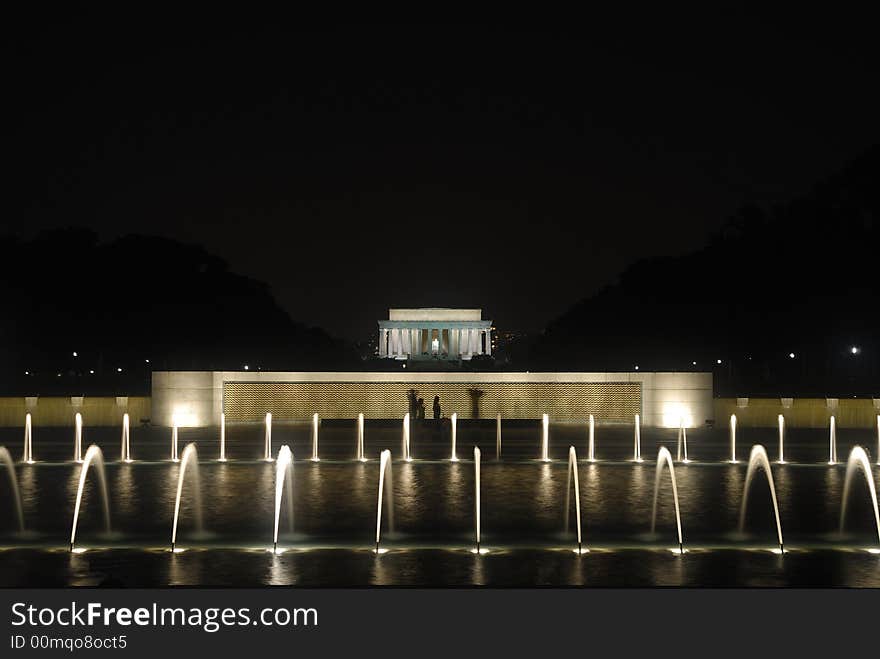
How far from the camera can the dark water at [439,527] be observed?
11648 mm

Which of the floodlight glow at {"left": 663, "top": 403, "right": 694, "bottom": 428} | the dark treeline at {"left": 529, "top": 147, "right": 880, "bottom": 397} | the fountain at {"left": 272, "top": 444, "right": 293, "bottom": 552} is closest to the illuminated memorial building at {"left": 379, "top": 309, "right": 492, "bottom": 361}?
the dark treeline at {"left": 529, "top": 147, "right": 880, "bottom": 397}

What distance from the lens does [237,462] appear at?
23797 mm

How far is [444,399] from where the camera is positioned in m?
36.8

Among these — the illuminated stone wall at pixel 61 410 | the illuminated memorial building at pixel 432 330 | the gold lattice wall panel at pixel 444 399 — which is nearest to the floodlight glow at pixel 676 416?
the gold lattice wall panel at pixel 444 399

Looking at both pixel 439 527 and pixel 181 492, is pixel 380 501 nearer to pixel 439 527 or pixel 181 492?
pixel 439 527

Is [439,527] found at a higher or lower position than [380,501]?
lower

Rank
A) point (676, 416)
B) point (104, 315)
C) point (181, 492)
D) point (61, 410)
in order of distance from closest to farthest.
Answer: point (181, 492), point (61, 410), point (676, 416), point (104, 315)

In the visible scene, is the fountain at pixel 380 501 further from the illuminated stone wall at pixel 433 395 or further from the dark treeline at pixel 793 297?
the dark treeline at pixel 793 297

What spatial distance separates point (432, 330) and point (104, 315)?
3244 cm

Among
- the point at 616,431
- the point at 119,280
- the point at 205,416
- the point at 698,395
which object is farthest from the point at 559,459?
the point at 119,280

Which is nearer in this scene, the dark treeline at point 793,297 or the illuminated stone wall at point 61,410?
the illuminated stone wall at point 61,410

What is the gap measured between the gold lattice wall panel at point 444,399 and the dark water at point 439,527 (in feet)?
33.2

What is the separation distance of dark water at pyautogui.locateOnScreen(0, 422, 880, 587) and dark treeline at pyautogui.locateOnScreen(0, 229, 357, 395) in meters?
35.4

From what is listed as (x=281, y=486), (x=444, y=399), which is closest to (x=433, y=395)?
(x=444, y=399)
